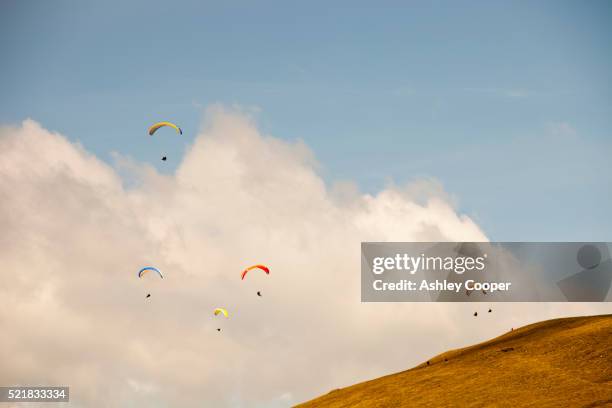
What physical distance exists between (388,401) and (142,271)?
31766 mm

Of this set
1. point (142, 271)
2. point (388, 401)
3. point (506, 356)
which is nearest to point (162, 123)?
point (142, 271)

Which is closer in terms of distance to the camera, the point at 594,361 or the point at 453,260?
the point at 594,361

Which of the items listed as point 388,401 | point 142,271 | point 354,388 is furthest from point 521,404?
point 142,271

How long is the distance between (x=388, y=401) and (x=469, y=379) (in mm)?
8686

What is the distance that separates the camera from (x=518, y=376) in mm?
82688

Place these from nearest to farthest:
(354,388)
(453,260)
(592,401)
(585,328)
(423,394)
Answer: (592,401) → (423,394) → (585,328) → (354,388) → (453,260)

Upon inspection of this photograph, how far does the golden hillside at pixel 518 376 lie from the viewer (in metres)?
75.9

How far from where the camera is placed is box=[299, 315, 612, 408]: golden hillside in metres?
75.9

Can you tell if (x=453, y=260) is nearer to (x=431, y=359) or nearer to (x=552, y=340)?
(x=431, y=359)

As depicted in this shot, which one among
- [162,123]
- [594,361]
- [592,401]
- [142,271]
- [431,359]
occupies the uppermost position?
[162,123]

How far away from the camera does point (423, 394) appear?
86375 millimetres

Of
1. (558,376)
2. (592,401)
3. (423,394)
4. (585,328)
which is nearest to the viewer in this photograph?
(592,401)

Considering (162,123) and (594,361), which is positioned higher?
(162,123)

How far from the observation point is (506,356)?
301ft
